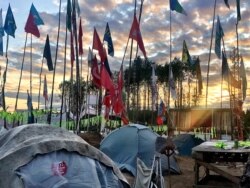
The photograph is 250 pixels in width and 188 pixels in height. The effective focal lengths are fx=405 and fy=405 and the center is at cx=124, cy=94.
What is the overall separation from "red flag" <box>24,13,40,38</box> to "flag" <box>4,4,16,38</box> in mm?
2757

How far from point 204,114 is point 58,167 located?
3002 centimetres

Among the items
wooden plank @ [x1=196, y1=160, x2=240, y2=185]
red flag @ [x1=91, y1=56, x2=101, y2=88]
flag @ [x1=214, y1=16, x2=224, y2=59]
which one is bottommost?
wooden plank @ [x1=196, y1=160, x2=240, y2=185]

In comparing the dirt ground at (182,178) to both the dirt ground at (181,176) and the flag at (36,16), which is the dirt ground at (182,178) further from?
the flag at (36,16)

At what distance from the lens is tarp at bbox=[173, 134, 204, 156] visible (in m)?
23.2

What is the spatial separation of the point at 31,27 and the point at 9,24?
3.43 metres

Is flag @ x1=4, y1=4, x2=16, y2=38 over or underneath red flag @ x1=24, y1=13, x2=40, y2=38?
over

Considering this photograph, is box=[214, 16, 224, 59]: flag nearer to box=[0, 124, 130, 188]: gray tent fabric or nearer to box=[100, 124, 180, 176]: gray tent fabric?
box=[100, 124, 180, 176]: gray tent fabric

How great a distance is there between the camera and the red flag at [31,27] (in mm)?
25592

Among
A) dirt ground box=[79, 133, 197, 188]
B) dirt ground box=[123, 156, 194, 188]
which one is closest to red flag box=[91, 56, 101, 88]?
dirt ground box=[79, 133, 197, 188]

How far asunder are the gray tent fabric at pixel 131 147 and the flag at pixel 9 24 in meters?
14.6

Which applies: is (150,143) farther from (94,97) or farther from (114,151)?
(94,97)

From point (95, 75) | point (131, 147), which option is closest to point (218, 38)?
point (95, 75)

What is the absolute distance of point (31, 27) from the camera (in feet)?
84.4

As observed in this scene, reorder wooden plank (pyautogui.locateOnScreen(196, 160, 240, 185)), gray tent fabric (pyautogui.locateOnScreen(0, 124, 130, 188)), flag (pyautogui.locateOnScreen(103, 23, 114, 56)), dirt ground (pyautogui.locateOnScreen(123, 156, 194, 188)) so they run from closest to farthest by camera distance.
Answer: gray tent fabric (pyautogui.locateOnScreen(0, 124, 130, 188)), wooden plank (pyautogui.locateOnScreen(196, 160, 240, 185)), dirt ground (pyautogui.locateOnScreen(123, 156, 194, 188)), flag (pyautogui.locateOnScreen(103, 23, 114, 56))
